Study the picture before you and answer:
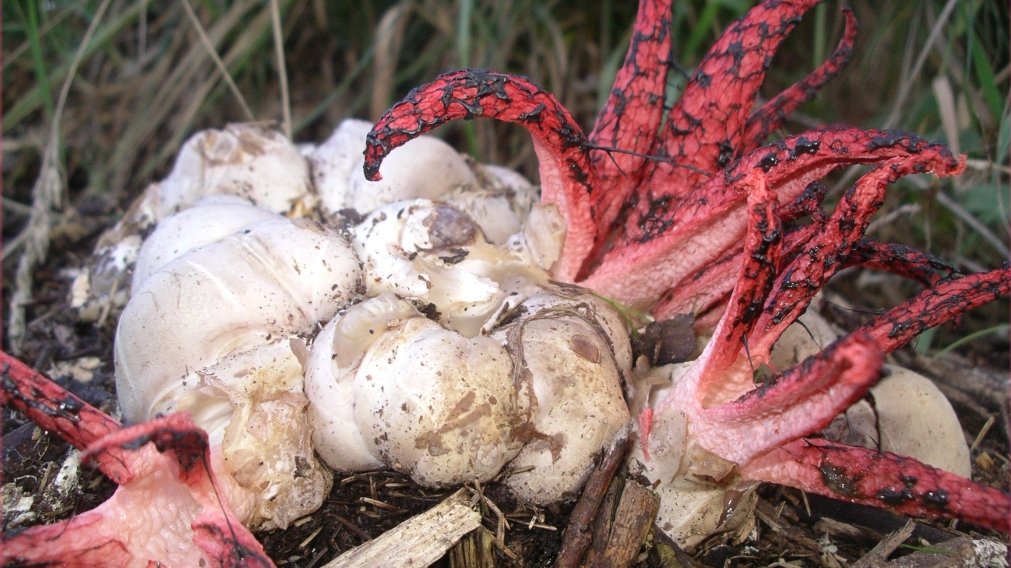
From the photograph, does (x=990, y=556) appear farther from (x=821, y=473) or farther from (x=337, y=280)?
(x=337, y=280)

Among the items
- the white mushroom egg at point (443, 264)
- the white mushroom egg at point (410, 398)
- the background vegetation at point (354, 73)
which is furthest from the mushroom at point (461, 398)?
the background vegetation at point (354, 73)

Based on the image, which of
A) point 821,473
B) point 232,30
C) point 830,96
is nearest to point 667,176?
point 821,473


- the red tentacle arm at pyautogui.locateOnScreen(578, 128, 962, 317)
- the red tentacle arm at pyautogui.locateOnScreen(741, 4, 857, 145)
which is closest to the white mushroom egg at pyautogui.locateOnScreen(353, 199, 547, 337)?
the red tentacle arm at pyautogui.locateOnScreen(578, 128, 962, 317)

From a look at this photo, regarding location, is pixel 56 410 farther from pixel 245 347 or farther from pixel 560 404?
pixel 560 404

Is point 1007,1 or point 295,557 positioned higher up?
point 1007,1

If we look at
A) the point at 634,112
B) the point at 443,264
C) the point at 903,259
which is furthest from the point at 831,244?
the point at 443,264

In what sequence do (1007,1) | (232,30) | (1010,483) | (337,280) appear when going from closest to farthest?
(337,280) < (1010,483) < (1007,1) < (232,30)

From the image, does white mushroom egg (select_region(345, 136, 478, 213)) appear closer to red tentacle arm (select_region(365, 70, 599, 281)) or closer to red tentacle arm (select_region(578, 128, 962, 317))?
red tentacle arm (select_region(365, 70, 599, 281))
